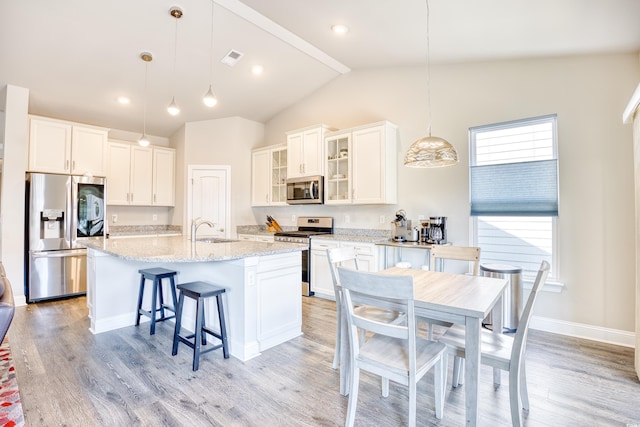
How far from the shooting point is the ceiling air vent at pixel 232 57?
4.13m

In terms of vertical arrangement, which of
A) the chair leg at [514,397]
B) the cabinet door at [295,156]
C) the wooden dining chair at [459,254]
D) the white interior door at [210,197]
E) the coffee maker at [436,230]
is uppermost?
the cabinet door at [295,156]

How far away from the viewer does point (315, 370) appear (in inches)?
98.6

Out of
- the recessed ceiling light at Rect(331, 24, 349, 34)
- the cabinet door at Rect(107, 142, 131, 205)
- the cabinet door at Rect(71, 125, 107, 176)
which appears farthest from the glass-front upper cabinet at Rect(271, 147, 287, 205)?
the cabinet door at Rect(71, 125, 107, 176)

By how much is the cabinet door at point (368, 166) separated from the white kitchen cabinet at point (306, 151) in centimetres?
59

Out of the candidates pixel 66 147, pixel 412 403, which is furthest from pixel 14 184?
pixel 412 403

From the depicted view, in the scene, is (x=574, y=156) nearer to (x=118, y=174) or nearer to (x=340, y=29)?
(x=340, y=29)

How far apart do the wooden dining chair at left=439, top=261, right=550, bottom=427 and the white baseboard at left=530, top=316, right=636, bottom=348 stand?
1627 mm

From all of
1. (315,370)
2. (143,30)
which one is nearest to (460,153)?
(315,370)

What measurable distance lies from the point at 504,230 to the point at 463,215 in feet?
1.51

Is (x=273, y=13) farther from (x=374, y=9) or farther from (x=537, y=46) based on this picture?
(x=537, y=46)

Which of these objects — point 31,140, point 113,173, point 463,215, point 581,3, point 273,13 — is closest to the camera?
point 581,3

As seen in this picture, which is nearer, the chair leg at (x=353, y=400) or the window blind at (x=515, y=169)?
the chair leg at (x=353, y=400)

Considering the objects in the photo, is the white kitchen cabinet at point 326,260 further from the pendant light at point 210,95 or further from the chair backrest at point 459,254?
the pendant light at point 210,95

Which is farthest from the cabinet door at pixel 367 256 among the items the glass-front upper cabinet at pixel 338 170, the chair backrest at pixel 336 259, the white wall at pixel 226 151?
the white wall at pixel 226 151
